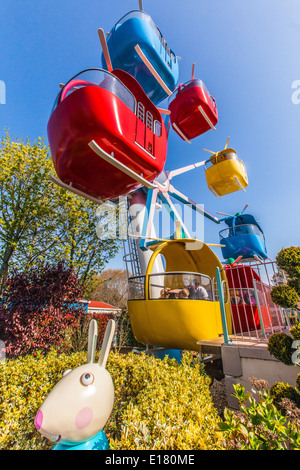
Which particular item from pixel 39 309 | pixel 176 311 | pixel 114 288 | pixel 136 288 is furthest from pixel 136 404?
pixel 114 288

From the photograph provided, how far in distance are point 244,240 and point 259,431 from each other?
7460 mm

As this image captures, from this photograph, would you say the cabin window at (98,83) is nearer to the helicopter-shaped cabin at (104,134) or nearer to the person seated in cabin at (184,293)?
the helicopter-shaped cabin at (104,134)

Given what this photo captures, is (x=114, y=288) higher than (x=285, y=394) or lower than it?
higher

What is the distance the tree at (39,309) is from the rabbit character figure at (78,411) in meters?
4.15

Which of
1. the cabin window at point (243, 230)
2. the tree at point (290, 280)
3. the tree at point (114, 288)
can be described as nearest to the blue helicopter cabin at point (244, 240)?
the cabin window at point (243, 230)

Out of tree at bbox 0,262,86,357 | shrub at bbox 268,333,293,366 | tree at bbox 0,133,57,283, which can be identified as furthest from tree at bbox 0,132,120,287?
shrub at bbox 268,333,293,366

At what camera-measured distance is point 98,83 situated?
10.7ft

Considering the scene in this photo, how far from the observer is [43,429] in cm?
168

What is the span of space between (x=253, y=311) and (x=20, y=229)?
8538 mm

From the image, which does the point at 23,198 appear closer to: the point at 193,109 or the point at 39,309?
the point at 39,309

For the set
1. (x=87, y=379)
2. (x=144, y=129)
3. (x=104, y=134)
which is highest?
(x=144, y=129)

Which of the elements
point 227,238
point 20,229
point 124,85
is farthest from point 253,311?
point 20,229

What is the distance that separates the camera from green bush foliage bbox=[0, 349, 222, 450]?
1529 millimetres

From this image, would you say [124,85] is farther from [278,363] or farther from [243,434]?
[278,363]
